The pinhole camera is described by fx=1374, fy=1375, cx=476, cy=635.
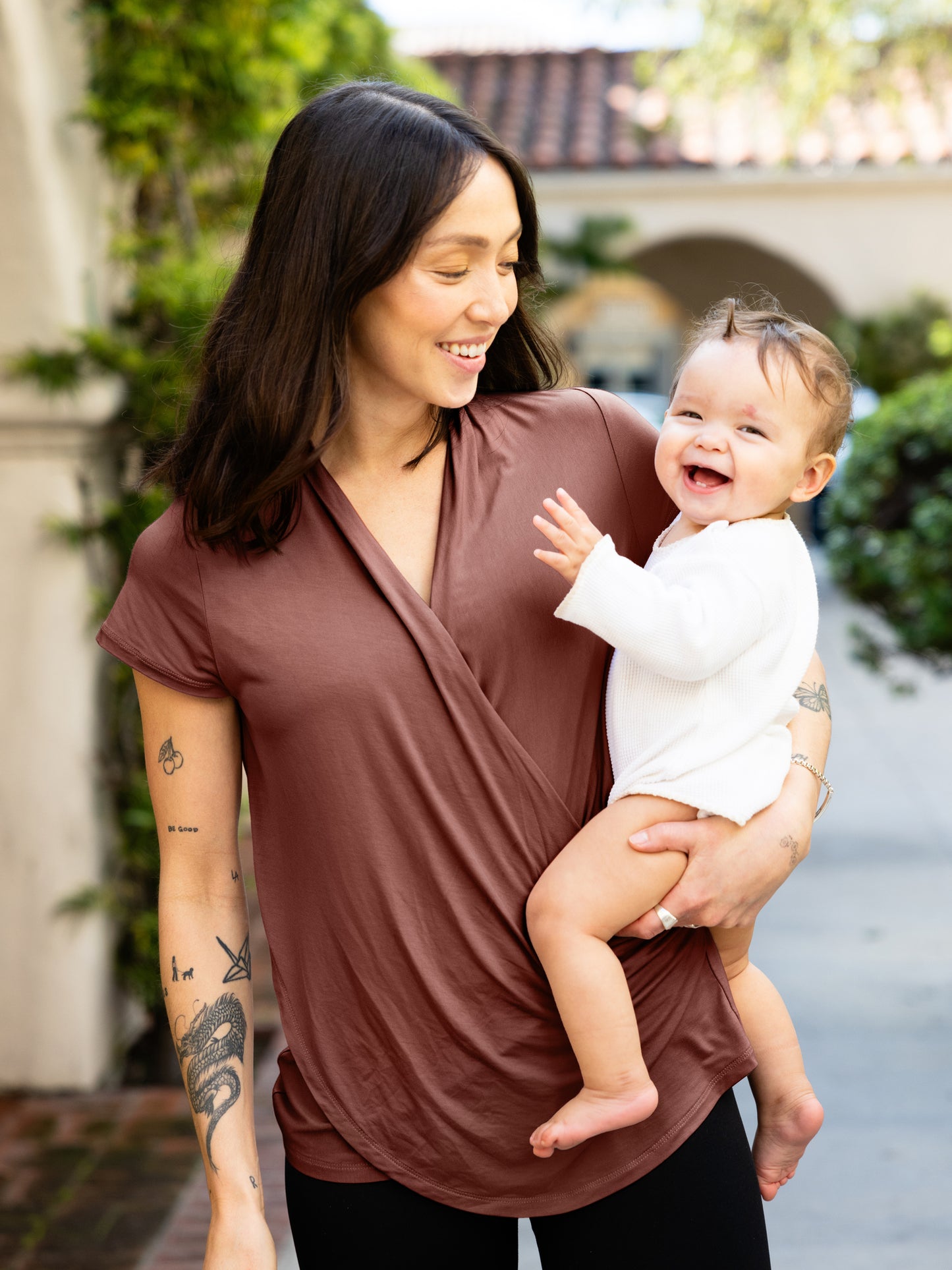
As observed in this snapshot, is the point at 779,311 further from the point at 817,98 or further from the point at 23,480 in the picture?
the point at 817,98

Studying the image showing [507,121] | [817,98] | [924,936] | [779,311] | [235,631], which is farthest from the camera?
[507,121]

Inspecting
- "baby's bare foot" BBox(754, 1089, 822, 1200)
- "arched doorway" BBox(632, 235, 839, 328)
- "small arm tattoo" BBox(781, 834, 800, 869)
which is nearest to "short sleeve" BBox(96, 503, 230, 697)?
"small arm tattoo" BBox(781, 834, 800, 869)

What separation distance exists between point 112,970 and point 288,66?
3.04m

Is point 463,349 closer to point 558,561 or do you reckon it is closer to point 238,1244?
point 558,561

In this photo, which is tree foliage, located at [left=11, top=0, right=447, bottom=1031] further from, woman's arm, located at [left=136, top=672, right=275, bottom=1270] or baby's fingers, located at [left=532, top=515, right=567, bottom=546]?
baby's fingers, located at [left=532, top=515, right=567, bottom=546]

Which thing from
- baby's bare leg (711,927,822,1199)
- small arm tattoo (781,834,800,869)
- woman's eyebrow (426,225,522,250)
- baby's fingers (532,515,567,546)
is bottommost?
baby's bare leg (711,927,822,1199)

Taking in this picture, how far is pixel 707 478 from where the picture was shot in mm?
1709

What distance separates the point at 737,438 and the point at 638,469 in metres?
0.15

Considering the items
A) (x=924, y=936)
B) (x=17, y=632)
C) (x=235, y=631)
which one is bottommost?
(x=924, y=936)

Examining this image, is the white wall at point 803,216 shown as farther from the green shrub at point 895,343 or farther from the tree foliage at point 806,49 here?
the tree foliage at point 806,49

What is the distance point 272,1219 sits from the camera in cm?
372

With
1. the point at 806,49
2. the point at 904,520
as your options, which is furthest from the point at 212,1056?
the point at 806,49

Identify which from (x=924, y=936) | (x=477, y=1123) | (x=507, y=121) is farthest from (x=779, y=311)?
(x=507, y=121)

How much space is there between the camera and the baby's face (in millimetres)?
1686
